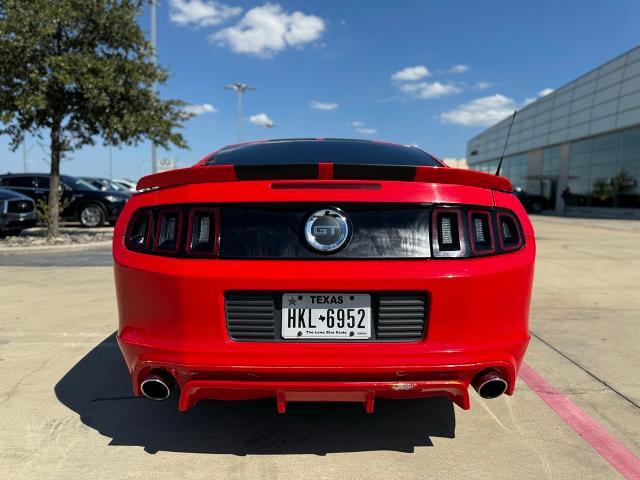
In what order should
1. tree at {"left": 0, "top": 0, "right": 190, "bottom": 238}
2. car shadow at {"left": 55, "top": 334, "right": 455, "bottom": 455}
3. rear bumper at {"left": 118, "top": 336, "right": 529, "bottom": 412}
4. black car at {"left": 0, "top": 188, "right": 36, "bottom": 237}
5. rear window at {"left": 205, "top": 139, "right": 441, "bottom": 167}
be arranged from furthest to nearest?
black car at {"left": 0, "top": 188, "right": 36, "bottom": 237} → tree at {"left": 0, "top": 0, "right": 190, "bottom": 238} → rear window at {"left": 205, "top": 139, "right": 441, "bottom": 167} → car shadow at {"left": 55, "top": 334, "right": 455, "bottom": 455} → rear bumper at {"left": 118, "top": 336, "right": 529, "bottom": 412}

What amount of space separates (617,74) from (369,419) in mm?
38639

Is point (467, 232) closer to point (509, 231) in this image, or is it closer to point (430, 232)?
point (430, 232)

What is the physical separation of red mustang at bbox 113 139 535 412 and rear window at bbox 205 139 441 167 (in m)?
0.72

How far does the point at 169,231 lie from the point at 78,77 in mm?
9015

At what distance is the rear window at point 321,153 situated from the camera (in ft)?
9.68

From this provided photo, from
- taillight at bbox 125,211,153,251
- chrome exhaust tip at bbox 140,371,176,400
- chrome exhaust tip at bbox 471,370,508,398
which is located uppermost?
taillight at bbox 125,211,153,251

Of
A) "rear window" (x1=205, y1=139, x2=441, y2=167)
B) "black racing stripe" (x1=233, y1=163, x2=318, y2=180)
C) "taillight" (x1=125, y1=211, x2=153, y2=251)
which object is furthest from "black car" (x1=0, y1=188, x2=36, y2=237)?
"black racing stripe" (x1=233, y1=163, x2=318, y2=180)

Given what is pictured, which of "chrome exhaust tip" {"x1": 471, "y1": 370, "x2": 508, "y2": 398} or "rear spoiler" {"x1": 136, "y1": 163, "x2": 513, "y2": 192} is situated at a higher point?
"rear spoiler" {"x1": 136, "y1": 163, "x2": 513, "y2": 192}

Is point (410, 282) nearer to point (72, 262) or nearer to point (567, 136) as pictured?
Answer: point (72, 262)

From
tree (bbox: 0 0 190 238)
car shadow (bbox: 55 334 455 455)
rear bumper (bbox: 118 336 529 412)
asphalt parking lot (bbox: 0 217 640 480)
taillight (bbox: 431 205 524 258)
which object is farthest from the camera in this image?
tree (bbox: 0 0 190 238)

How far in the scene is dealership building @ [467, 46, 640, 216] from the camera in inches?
1271

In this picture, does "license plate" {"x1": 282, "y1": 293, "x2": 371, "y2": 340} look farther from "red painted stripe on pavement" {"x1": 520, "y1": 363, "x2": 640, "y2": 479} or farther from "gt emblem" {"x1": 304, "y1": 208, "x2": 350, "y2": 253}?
"red painted stripe on pavement" {"x1": 520, "y1": 363, "x2": 640, "y2": 479}

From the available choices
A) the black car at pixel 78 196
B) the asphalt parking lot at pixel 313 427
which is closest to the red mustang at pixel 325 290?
the asphalt parking lot at pixel 313 427

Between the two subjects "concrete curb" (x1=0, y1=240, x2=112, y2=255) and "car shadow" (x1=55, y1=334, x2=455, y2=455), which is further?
"concrete curb" (x1=0, y1=240, x2=112, y2=255)
